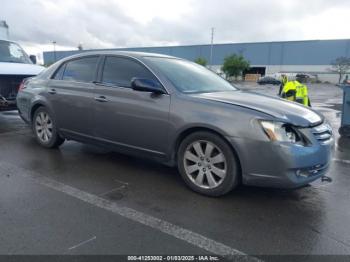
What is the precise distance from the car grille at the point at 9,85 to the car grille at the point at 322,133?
683cm

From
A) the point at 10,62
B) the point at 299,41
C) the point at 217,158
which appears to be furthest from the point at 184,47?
the point at 217,158

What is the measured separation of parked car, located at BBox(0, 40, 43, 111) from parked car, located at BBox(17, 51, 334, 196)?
261cm

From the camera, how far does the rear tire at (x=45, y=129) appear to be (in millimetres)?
5621

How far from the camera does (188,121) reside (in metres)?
3.84

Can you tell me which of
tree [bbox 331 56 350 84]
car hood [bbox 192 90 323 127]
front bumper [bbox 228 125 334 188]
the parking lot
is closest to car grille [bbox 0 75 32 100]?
the parking lot

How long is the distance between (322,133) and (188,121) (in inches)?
58.9

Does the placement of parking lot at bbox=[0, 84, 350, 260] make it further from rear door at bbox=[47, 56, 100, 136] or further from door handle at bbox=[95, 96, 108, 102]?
door handle at bbox=[95, 96, 108, 102]

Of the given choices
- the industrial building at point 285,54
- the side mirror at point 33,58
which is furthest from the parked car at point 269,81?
the side mirror at point 33,58

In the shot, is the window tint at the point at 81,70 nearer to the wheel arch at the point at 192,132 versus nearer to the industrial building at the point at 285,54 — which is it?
the wheel arch at the point at 192,132

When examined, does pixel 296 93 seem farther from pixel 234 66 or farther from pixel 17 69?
pixel 234 66

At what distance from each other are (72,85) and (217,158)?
2.73 m

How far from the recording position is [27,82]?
619cm

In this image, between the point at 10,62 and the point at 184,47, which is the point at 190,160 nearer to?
the point at 10,62

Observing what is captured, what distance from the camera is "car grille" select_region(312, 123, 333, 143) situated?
3.61 meters
